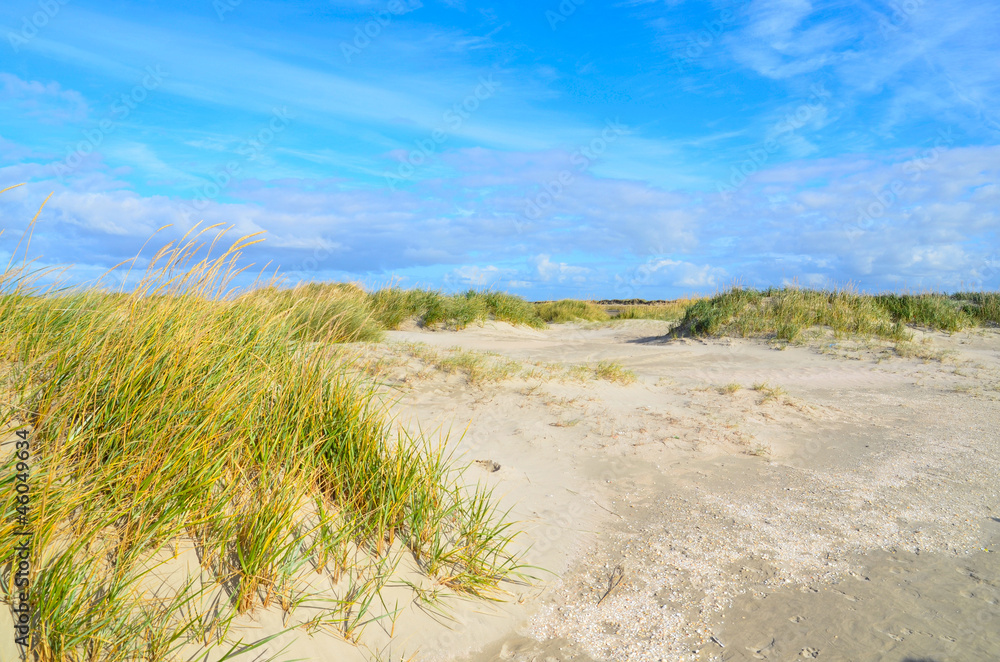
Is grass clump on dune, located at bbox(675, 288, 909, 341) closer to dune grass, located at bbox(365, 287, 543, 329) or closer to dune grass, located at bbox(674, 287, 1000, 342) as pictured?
dune grass, located at bbox(674, 287, 1000, 342)

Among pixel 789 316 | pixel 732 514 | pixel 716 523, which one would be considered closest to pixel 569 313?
pixel 789 316

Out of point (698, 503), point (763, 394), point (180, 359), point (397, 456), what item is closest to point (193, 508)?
point (180, 359)

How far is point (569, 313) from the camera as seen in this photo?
69.9ft

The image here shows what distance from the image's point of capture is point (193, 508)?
2.57 m

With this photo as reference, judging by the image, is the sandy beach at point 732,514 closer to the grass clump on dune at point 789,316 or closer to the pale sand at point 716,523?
the pale sand at point 716,523

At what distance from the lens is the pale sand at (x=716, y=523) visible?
2.70 metres

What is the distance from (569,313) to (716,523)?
17.5m

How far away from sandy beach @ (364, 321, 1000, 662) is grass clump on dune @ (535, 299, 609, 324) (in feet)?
39.9

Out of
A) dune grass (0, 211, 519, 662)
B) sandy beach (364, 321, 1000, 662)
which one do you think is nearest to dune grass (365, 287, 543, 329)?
sandy beach (364, 321, 1000, 662)

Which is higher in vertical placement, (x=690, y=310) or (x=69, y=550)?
(x=690, y=310)

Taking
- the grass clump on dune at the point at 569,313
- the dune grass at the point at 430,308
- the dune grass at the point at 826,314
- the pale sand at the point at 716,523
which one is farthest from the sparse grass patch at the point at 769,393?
the grass clump on dune at the point at 569,313

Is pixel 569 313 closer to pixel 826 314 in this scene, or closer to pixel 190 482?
pixel 826 314

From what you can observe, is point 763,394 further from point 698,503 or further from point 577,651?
point 577,651

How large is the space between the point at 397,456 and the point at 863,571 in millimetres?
2886
